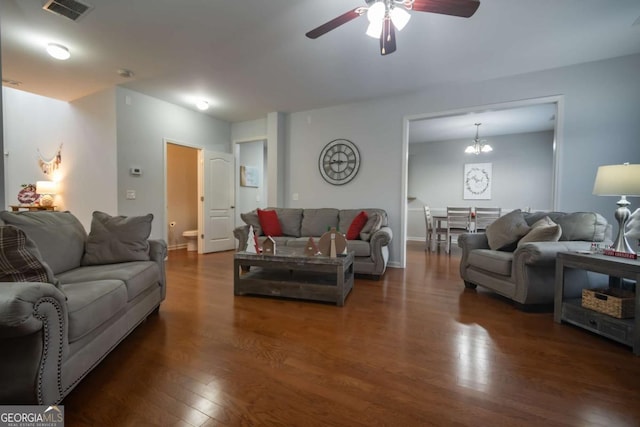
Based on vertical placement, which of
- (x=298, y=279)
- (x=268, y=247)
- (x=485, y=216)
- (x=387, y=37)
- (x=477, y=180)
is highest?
(x=387, y=37)

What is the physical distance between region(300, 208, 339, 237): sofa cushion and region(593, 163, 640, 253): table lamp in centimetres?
292

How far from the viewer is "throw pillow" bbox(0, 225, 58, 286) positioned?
1.21m

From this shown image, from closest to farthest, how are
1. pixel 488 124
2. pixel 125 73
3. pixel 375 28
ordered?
pixel 375 28 < pixel 125 73 < pixel 488 124

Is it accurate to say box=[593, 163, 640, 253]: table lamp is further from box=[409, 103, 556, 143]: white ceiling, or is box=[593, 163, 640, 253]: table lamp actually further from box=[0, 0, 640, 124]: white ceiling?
box=[409, 103, 556, 143]: white ceiling

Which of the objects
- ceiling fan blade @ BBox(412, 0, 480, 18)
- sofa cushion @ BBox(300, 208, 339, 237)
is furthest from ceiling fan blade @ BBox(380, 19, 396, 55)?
sofa cushion @ BBox(300, 208, 339, 237)

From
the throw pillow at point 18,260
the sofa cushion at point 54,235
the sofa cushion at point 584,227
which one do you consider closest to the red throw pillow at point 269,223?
the sofa cushion at point 54,235

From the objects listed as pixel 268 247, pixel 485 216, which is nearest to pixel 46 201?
pixel 268 247

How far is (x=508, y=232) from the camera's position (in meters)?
2.86

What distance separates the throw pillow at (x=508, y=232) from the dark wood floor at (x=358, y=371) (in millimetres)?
673

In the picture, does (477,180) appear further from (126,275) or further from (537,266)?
(126,275)

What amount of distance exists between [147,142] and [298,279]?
11.0ft

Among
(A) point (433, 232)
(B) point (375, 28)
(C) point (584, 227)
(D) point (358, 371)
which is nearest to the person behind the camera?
(D) point (358, 371)

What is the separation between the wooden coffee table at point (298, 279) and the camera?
102 inches

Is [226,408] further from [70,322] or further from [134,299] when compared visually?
[134,299]
